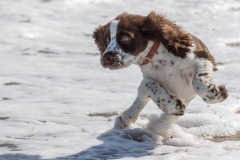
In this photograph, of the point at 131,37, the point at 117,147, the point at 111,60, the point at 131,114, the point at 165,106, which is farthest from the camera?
the point at 131,114

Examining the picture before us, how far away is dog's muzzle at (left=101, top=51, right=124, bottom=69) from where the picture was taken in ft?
14.4

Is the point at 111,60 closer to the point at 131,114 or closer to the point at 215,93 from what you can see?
the point at 215,93

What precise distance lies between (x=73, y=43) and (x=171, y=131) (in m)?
4.65

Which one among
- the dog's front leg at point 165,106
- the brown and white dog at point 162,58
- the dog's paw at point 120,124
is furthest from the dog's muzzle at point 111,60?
the dog's paw at point 120,124

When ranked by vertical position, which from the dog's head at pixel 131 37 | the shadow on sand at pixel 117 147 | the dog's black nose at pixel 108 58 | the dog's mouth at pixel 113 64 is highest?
the dog's head at pixel 131 37

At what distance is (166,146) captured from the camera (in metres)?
4.79

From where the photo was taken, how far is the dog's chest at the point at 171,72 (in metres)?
4.68

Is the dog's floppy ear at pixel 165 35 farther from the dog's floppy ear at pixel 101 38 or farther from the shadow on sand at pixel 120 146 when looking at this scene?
the shadow on sand at pixel 120 146

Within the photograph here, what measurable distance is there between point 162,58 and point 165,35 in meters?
0.16

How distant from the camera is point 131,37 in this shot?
4496 mm

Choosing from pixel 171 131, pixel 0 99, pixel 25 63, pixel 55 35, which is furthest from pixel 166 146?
pixel 55 35

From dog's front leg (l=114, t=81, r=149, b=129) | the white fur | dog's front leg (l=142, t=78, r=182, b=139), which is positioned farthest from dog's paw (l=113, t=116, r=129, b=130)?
the white fur

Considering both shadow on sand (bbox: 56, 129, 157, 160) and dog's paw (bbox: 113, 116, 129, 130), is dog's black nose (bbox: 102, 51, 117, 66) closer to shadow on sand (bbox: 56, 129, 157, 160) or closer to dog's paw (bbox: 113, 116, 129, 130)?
shadow on sand (bbox: 56, 129, 157, 160)

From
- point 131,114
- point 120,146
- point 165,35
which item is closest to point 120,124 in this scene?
point 131,114
